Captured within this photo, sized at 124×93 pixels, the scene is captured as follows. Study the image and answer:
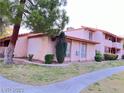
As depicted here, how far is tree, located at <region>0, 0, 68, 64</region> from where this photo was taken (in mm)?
23759

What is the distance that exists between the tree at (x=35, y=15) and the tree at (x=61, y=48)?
11.4 feet

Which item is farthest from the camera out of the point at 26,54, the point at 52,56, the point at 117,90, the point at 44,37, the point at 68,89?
the point at 26,54

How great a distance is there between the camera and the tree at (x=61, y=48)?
3052 centimetres

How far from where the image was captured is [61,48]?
30.7 m

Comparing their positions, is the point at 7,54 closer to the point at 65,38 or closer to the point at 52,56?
the point at 52,56

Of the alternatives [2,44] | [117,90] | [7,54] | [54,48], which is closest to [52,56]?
[54,48]

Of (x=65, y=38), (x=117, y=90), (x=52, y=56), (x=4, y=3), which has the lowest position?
(x=117, y=90)

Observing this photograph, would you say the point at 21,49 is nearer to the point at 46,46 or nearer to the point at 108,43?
the point at 46,46

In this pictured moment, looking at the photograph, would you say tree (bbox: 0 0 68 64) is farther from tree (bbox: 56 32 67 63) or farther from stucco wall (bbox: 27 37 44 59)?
stucco wall (bbox: 27 37 44 59)

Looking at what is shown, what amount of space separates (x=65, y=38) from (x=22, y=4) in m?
9.03

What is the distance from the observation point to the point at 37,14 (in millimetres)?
24031

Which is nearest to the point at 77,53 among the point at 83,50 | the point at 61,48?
the point at 83,50

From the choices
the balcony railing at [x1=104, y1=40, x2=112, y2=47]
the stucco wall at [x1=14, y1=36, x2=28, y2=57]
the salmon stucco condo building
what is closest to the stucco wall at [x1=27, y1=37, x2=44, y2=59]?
the salmon stucco condo building

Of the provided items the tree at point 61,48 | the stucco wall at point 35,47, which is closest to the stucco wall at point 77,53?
the tree at point 61,48
